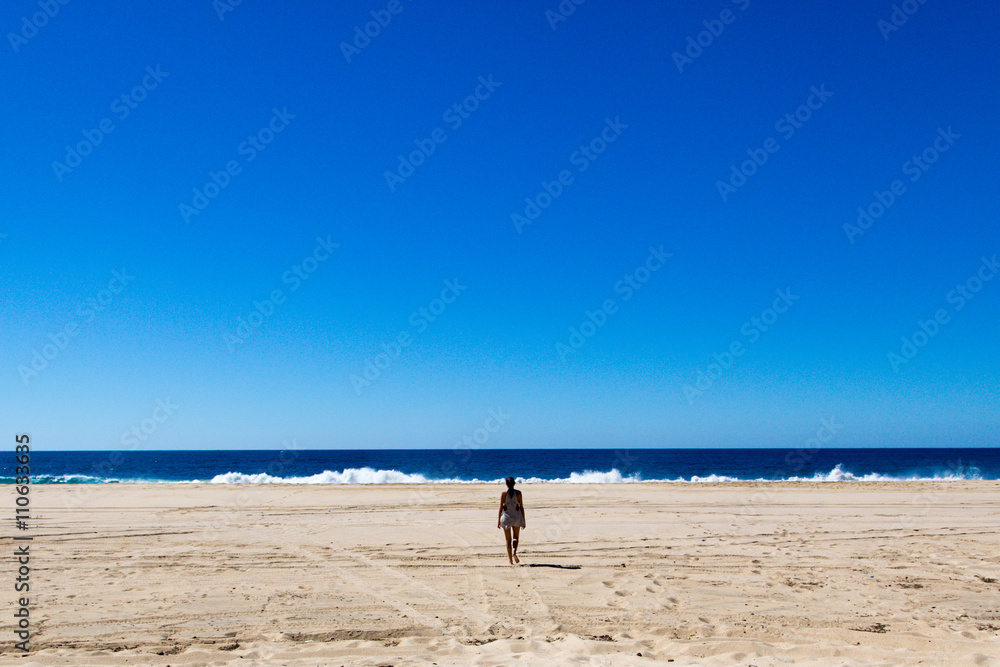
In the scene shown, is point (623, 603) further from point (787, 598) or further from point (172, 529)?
point (172, 529)

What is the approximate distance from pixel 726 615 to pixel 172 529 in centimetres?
1264

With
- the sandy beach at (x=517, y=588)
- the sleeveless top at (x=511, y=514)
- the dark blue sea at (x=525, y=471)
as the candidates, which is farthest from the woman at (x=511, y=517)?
the dark blue sea at (x=525, y=471)

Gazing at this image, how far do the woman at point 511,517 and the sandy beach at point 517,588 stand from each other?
438 millimetres

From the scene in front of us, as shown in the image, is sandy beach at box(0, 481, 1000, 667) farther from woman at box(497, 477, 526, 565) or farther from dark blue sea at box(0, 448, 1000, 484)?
dark blue sea at box(0, 448, 1000, 484)

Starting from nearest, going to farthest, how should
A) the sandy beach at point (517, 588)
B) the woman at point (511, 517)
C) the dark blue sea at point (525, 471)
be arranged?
the sandy beach at point (517, 588) < the woman at point (511, 517) < the dark blue sea at point (525, 471)

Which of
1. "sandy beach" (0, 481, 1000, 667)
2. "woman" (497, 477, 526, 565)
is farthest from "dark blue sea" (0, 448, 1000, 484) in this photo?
"woman" (497, 477, 526, 565)

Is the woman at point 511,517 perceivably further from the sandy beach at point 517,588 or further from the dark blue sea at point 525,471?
the dark blue sea at point 525,471

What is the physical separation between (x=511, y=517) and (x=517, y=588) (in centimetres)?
196

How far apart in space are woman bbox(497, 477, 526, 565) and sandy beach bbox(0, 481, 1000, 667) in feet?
1.44

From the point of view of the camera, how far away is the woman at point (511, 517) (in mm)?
10453

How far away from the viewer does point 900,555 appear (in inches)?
432

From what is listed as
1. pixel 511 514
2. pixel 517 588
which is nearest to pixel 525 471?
pixel 511 514

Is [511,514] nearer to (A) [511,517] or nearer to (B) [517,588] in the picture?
(A) [511,517]

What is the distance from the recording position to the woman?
1045 cm
